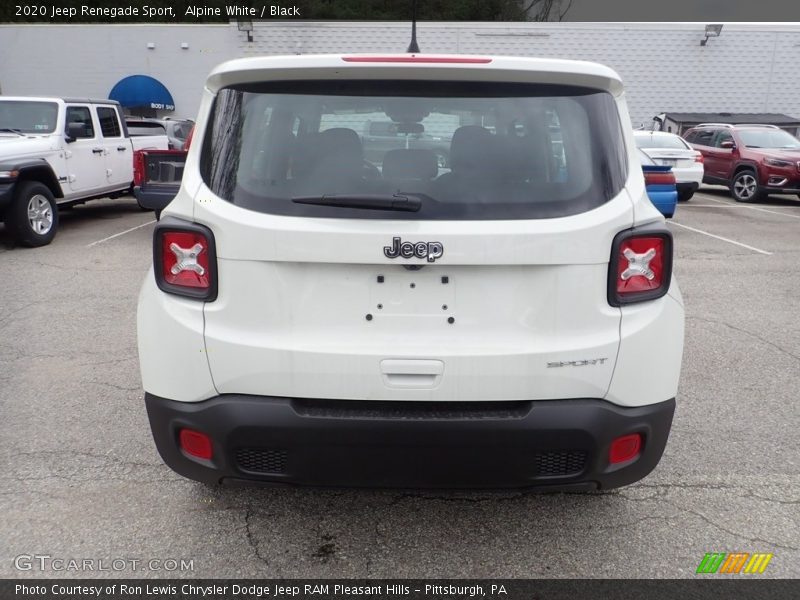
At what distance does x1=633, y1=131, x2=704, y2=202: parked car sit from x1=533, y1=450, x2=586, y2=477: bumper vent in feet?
38.7

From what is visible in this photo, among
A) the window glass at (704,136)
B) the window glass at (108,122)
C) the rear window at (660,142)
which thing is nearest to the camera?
the window glass at (108,122)

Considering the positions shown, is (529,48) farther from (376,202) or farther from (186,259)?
(186,259)

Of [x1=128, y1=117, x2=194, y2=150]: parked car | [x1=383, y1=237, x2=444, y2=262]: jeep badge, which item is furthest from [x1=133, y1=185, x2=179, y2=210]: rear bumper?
[x1=383, y1=237, x2=444, y2=262]: jeep badge

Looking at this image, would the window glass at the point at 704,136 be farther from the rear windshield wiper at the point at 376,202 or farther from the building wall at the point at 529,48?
the rear windshield wiper at the point at 376,202

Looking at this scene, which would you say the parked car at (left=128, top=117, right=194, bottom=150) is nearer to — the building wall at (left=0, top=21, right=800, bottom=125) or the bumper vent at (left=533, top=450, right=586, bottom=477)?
the building wall at (left=0, top=21, right=800, bottom=125)

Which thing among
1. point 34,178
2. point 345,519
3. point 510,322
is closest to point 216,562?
point 345,519

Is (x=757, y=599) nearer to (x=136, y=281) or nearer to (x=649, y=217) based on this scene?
(x=649, y=217)

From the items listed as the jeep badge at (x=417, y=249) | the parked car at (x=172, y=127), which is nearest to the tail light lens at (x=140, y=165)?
the parked car at (x=172, y=127)

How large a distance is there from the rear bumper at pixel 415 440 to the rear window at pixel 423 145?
698mm

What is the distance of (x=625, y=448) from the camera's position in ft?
7.42

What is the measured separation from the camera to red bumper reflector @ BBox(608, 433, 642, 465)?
7.30 feet

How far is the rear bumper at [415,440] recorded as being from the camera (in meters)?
2.14

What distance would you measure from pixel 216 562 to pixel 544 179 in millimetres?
1924

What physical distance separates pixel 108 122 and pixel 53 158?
6.07ft
